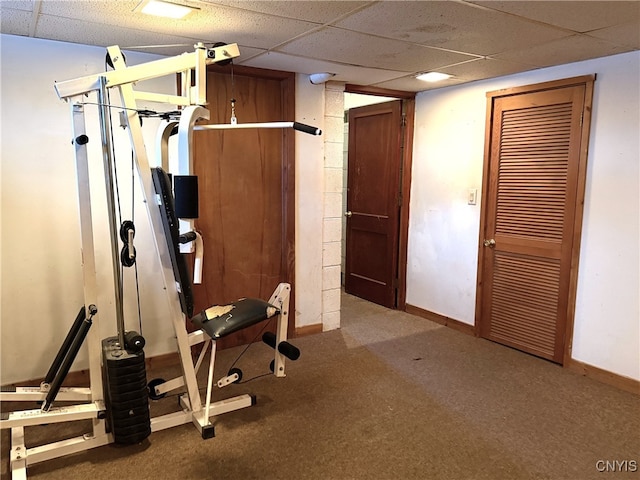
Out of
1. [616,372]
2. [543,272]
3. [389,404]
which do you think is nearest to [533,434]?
[389,404]

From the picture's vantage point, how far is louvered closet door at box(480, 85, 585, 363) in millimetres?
3275

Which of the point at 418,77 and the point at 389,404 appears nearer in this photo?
the point at 389,404

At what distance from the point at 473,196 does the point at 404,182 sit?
82cm

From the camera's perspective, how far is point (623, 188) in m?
2.97

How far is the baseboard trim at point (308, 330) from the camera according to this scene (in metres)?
3.96

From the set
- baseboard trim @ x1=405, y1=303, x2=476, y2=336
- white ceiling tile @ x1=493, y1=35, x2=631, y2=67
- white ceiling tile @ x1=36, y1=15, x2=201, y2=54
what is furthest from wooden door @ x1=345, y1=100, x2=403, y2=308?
white ceiling tile @ x1=36, y1=15, x2=201, y2=54

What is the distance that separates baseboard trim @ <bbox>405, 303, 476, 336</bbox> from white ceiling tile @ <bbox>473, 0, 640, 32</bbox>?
8.28ft

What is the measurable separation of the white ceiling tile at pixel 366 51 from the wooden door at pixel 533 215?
2.59 ft

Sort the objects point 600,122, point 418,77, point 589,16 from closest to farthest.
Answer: point 589,16, point 600,122, point 418,77

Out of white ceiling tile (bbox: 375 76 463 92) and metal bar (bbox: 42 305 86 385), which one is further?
white ceiling tile (bbox: 375 76 463 92)

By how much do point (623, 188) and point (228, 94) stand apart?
2.74 meters

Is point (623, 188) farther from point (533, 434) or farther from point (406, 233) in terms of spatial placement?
point (406, 233)

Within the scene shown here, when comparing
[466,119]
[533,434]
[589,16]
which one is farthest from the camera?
[466,119]

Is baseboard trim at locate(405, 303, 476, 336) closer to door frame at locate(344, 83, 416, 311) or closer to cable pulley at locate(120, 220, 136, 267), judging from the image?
door frame at locate(344, 83, 416, 311)
